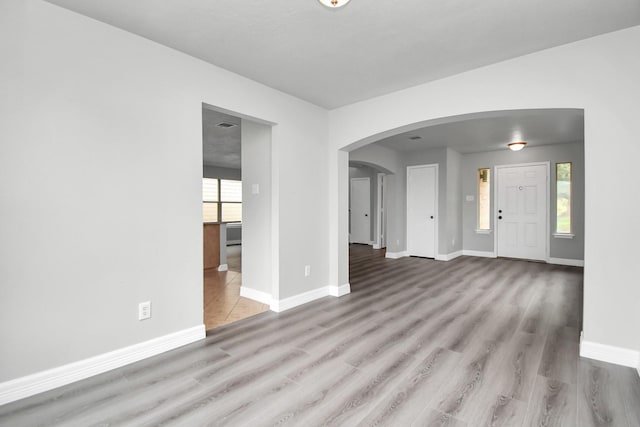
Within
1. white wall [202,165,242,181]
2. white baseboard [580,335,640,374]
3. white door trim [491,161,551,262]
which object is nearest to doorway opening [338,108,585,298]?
white door trim [491,161,551,262]

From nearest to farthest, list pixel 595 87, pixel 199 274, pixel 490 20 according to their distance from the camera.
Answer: pixel 490 20, pixel 595 87, pixel 199 274

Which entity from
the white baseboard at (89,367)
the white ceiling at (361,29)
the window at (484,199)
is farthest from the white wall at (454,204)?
the white baseboard at (89,367)

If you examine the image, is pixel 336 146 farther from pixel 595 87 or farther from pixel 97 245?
pixel 97 245

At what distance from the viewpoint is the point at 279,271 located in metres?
3.53

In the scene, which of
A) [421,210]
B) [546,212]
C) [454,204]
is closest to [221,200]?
[421,210]

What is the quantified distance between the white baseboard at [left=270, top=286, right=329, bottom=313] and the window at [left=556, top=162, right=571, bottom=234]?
18.0 feet

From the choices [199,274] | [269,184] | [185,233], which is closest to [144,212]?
[185,233]

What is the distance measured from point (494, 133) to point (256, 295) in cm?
483

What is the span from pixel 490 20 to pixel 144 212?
2.95m

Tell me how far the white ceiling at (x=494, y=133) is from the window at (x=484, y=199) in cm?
69

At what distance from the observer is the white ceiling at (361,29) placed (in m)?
2.03

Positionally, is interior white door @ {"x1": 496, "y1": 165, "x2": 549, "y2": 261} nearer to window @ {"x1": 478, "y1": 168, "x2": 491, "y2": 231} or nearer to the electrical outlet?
window @ {"x1": 478, "y1": 168, "x2": 491, "y2": 231}

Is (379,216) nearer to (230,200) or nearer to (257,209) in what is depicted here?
(230,200)

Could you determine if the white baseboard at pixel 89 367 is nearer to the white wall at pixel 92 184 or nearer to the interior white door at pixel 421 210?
the white wall at pixel 92 184
